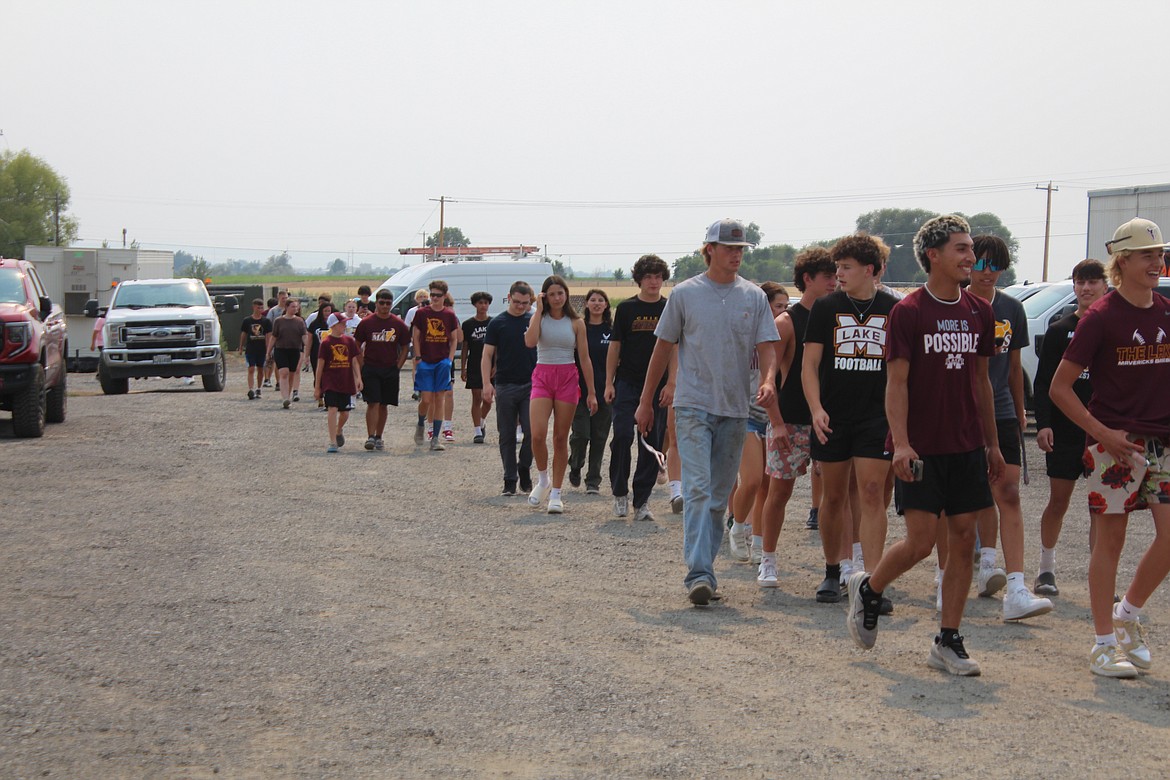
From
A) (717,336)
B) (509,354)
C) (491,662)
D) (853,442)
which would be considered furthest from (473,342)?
(491,662)

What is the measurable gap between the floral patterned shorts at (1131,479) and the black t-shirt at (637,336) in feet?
15.6

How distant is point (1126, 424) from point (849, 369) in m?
1.62

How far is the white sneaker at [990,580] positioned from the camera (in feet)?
23.4

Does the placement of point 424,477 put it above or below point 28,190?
below

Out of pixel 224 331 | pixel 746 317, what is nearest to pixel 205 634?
pixel 746 317

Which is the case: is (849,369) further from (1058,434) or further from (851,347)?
(1058,434)

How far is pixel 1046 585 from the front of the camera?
750cm

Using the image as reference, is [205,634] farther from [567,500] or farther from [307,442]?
[307,442]

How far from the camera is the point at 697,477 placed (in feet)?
23.7

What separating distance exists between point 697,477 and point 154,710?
127 inches

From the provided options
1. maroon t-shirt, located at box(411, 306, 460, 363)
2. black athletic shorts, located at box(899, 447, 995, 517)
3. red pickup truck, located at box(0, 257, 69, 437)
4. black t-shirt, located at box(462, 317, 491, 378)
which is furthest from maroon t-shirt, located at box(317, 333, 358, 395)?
black athletic shorts, located at box(899, 447, 995, 517)

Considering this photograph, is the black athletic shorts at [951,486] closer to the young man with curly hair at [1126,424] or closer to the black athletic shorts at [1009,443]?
the young man with curly hair at [1126,424]

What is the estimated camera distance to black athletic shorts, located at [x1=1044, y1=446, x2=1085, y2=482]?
7367mm

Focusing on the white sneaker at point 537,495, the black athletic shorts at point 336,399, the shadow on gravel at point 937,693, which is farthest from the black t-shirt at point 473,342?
the shadow on gravel at point 937,693
